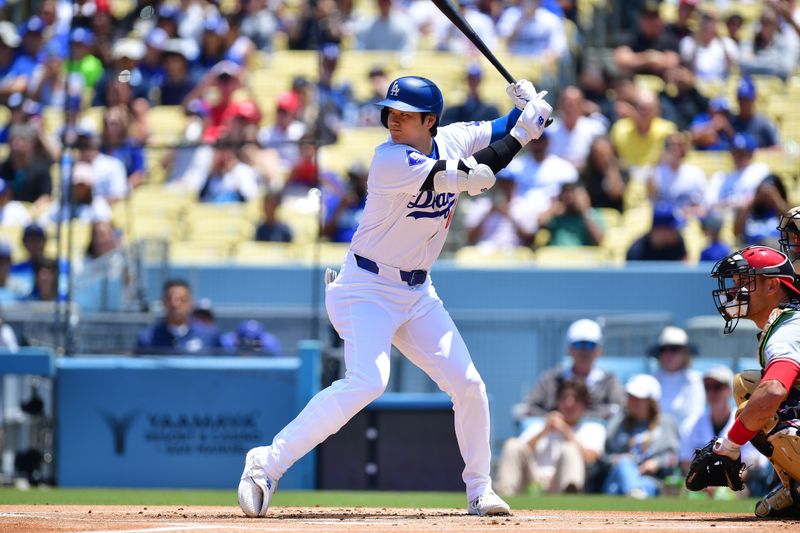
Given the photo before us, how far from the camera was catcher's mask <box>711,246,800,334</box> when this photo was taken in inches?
238

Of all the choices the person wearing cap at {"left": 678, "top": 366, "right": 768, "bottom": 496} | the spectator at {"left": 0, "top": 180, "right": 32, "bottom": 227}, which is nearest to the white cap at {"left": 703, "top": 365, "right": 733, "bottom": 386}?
the person wearing cap at {"left": 678, "top": 366, "right": 768, "bottom": 496}

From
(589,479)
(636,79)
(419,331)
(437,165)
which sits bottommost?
(589,479)

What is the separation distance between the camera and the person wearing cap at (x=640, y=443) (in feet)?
33.1

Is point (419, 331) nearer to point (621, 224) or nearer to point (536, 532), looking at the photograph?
point (536, 532)

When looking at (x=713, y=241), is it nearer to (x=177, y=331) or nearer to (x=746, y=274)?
(x=177, y=331)

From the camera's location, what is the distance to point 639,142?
45.6 feet

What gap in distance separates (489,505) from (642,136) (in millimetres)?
8048

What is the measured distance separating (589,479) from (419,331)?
4.44m

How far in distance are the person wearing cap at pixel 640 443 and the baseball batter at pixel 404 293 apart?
375 cm

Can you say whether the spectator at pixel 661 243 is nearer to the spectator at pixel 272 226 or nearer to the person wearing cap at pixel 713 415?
the person wearing cap at pixel 713 415

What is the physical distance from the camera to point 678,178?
1320 centimetres

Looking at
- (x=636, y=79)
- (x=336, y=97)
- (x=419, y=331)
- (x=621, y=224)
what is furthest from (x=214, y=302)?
(x=419, y=331)

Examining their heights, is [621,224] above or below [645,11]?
below

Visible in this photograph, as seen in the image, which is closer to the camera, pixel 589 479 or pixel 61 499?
pixel 61 499
